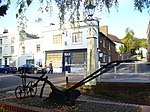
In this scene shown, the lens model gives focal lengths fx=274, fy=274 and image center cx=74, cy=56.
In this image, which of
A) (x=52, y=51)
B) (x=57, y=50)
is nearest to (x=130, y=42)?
(x=52, y=51)

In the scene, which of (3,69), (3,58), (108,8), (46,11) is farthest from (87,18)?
(3,58)

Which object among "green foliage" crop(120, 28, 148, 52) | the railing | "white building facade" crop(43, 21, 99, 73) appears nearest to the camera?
the railing

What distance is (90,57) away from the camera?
13078 mm

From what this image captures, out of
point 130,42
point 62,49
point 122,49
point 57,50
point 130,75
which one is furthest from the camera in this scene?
point 130,42

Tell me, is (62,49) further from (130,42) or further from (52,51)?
(130,42)

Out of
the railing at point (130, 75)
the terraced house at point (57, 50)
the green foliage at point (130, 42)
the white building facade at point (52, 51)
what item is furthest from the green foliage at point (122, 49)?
the railing at point (130, 75)

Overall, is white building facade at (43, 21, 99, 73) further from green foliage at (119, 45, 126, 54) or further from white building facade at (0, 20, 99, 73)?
green foliage at (119, 45, 126, 54)

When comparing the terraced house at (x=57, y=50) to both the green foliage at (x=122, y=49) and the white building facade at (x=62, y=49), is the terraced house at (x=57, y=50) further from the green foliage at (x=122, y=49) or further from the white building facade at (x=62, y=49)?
the green foliage at (x=122, y=49)

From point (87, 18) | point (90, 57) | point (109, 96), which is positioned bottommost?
point (109, 96)

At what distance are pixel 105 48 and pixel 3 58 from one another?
20119 millimetres

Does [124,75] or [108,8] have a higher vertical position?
[108,8]

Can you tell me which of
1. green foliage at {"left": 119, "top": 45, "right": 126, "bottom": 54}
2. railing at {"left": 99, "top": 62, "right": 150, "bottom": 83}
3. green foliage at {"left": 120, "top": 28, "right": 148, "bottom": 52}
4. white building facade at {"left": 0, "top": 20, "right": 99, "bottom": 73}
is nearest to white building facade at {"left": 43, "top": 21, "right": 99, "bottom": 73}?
white building facade at {"left": 0, "top": 20, "right": 99, "bottom": 73}

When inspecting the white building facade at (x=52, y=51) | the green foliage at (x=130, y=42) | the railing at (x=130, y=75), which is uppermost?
the green foliage at (x=130, y=42)

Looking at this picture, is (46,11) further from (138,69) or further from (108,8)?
(138,69)
